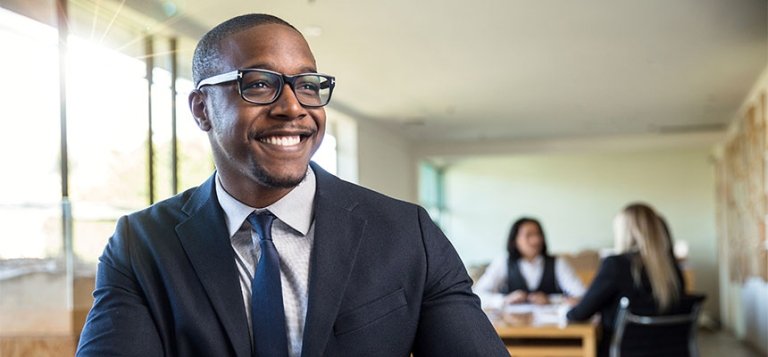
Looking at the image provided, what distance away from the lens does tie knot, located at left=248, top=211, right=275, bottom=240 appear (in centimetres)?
98

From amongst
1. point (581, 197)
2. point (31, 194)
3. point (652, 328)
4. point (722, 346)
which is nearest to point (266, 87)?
point (31, 194)

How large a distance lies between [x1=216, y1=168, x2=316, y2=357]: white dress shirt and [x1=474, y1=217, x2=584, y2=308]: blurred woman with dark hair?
4480 mm

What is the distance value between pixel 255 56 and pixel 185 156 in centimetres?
44

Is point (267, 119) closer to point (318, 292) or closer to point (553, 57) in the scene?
point (318, 292)

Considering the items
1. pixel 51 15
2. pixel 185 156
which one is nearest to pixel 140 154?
pixel 51 15

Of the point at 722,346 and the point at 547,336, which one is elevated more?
the point at 547,336

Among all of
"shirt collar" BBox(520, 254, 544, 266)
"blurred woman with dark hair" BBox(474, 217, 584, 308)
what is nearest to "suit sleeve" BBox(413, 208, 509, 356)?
"blurred woman with dark hair" BBox(474, 217, 584, 308)

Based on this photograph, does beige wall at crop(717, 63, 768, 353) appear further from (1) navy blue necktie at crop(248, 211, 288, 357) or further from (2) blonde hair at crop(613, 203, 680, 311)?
(1) navy blue necktie at crop(248, 211, 288, 357)

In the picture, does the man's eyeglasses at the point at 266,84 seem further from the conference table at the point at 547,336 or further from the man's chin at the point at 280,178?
the conference table at the point at 547,336

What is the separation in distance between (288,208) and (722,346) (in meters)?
9.52

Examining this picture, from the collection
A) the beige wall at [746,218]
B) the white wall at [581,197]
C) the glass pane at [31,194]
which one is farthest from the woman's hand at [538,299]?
the white wall at [581,197]

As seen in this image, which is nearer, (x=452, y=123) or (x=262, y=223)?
(x=262, y=223)

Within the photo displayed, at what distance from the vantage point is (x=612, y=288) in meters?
4.29

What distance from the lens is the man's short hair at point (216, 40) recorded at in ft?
3.08
